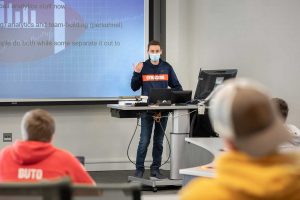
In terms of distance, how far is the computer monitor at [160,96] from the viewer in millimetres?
6086

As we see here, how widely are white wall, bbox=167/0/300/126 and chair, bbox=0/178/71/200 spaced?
15.7 feet

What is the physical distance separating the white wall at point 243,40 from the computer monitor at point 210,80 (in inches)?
17.3

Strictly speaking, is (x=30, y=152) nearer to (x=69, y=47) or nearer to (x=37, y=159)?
(x=37, y=159)

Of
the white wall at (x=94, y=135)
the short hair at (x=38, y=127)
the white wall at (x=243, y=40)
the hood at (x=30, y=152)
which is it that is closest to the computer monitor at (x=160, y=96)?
the white wall at (x=243, y=40)

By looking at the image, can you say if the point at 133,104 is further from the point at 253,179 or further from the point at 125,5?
the point at 253,179

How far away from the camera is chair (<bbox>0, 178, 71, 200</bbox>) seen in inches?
59.6

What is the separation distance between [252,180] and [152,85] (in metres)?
5.29

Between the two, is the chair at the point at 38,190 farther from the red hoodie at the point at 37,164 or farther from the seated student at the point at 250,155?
the red hoodie at the point at 37,164

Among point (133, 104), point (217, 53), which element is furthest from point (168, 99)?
point (217, 53)

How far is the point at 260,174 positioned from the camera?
1.30 metres

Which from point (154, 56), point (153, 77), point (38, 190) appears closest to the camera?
point (38, 190)

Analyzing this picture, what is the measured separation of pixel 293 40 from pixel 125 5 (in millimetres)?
2292

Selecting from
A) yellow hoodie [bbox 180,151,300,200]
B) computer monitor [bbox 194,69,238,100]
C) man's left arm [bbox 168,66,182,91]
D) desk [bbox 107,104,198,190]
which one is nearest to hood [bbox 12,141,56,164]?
yellow hoodie [bbox 180,151,300,200]

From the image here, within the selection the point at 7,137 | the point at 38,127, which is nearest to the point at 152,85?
the point at 7,137
